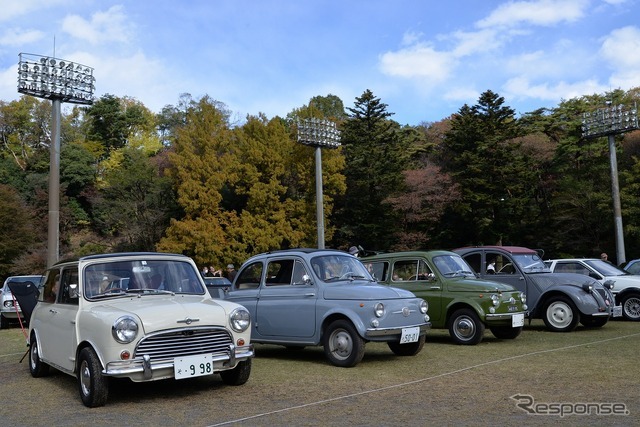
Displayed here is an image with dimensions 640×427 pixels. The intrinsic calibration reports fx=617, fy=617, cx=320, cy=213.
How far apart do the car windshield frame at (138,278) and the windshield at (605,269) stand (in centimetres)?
1227

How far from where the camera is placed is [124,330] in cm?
681

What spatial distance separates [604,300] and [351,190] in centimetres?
3377

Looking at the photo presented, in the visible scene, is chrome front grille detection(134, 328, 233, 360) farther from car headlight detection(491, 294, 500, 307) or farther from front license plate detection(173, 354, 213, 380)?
car headlight detection(491, 294, 500, 307)

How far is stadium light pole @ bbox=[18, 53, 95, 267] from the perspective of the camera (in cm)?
2817

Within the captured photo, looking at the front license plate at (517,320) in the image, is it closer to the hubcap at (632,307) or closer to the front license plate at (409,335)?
the front license plate at (409,335)

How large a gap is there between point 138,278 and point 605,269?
526 inches

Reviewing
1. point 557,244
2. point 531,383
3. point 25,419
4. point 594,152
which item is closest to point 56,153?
point 25,419

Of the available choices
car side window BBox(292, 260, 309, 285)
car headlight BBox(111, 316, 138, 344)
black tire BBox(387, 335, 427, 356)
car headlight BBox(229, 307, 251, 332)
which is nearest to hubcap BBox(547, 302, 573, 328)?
black tire BBox(387, 335, 427, 356)

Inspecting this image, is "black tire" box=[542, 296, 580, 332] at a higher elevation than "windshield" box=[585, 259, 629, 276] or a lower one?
lower

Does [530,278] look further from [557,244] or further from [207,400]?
[557,244]

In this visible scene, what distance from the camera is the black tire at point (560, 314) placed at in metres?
13.5

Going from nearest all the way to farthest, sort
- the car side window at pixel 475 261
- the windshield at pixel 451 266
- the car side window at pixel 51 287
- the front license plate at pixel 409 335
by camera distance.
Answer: the car side window at pixel 51 287
the front license plate at pixel 409 335
the windshield at pixel 451 266
the car side window at pixel 475 261

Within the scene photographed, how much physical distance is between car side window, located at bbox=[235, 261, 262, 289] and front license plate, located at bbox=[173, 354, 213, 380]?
12.3ft

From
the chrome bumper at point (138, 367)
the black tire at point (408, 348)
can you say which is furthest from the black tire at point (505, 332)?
the chrome bumper at point (138, 367)
